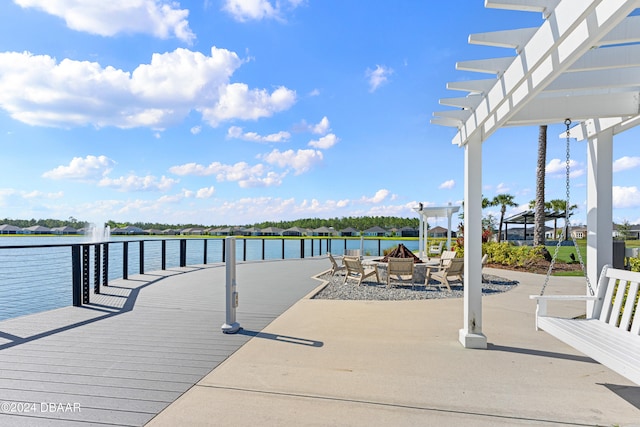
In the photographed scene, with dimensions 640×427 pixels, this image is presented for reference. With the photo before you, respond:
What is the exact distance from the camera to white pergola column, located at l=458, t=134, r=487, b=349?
13.1ft

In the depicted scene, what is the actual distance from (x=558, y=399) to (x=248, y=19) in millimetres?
10075

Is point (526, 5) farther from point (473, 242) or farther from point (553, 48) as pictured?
point (473, 242)

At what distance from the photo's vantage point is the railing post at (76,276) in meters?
5.72

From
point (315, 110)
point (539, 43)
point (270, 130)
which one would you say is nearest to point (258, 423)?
point (539, 43)

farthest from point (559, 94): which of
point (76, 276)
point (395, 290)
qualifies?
point (76, 276)

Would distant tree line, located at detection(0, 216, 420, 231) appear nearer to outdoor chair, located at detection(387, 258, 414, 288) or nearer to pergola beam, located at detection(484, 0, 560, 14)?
outdoor chair, located at detection(387, 258, 414, 288)

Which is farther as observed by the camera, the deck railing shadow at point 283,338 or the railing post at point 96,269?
the railing post at point 96,269

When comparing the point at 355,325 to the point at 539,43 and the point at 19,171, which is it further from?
the point at 19,171

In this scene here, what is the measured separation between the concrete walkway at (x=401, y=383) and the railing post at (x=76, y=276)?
3.37 meters

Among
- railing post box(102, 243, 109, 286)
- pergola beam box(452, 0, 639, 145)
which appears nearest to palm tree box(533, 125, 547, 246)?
pergola beam box(452, 0, 639, 145)

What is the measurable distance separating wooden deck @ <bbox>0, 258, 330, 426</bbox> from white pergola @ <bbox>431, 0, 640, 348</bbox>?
296 cm

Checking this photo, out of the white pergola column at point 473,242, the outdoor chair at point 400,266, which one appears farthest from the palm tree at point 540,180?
the white pergola column at point 473,242

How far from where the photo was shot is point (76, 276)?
5738 millimetres

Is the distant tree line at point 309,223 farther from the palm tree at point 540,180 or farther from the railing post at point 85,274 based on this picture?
the railing post at point 85,274
